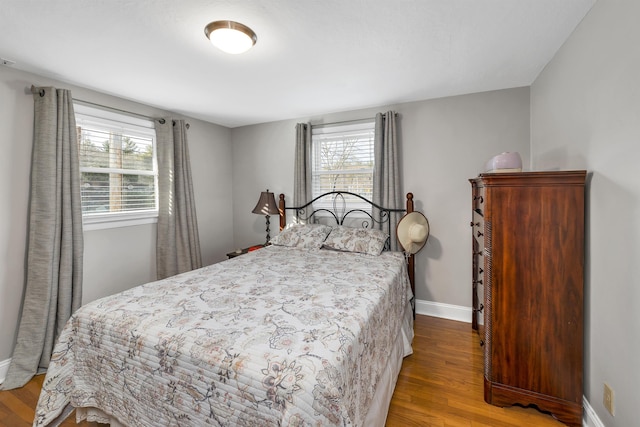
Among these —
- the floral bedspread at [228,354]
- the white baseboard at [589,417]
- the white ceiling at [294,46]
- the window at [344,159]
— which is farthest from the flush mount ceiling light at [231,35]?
the white baseboard at [589,417]

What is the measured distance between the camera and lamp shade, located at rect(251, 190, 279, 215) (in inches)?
144

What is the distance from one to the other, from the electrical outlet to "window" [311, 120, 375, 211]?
7.71 ft

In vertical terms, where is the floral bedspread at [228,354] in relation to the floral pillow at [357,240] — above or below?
below

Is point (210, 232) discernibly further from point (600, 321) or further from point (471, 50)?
point (600, 321)

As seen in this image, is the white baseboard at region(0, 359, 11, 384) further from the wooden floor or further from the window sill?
the window sill

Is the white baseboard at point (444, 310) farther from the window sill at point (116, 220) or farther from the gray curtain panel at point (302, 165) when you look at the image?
the window sill at point (116, 220)

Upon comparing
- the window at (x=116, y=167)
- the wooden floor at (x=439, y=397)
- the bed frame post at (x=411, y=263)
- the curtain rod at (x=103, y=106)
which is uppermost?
the curtain rod at (x=103, y=106)

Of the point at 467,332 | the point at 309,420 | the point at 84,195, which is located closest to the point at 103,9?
the point at 84,195

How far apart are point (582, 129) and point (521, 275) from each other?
3.16ft

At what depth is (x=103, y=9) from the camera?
159cm

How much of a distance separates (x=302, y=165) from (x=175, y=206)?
1.60 m

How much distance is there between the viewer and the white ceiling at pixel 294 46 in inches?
62.6

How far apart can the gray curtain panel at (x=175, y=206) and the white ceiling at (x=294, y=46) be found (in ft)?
1.59

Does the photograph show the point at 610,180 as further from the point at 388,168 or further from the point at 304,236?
the point at 304,236
